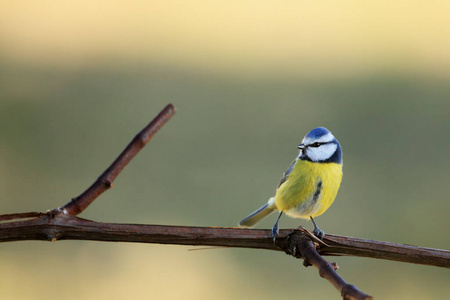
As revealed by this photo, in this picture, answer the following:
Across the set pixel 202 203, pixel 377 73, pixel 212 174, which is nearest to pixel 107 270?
pixel 202 203

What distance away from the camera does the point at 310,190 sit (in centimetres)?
141

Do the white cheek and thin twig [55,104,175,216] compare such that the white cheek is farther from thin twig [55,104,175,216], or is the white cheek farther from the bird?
thin twig [55,104,175,216]

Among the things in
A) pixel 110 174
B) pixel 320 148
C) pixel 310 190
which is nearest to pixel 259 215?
pixel 310 190

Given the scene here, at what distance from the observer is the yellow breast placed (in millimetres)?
1411

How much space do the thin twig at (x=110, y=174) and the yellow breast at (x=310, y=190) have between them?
60cm

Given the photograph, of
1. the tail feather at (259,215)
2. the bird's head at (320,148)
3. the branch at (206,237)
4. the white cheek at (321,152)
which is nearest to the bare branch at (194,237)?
the branch at (206,237)

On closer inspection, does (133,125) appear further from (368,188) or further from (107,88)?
(368,188)

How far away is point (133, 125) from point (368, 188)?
5.75 feet

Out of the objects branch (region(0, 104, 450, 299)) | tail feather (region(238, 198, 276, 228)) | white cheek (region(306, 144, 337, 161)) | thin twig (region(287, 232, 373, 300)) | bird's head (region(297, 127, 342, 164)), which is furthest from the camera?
tail feather (region(238, 198, 276, 228))

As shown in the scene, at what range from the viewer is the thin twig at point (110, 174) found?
2.77ft

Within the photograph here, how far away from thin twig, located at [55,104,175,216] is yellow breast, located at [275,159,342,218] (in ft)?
1.98

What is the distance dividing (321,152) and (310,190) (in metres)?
0.11

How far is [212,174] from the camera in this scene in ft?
12.2

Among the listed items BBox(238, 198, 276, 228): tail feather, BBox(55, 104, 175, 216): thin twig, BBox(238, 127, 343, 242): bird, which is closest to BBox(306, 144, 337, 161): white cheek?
BBox(238, 127, 343, 242): bird
